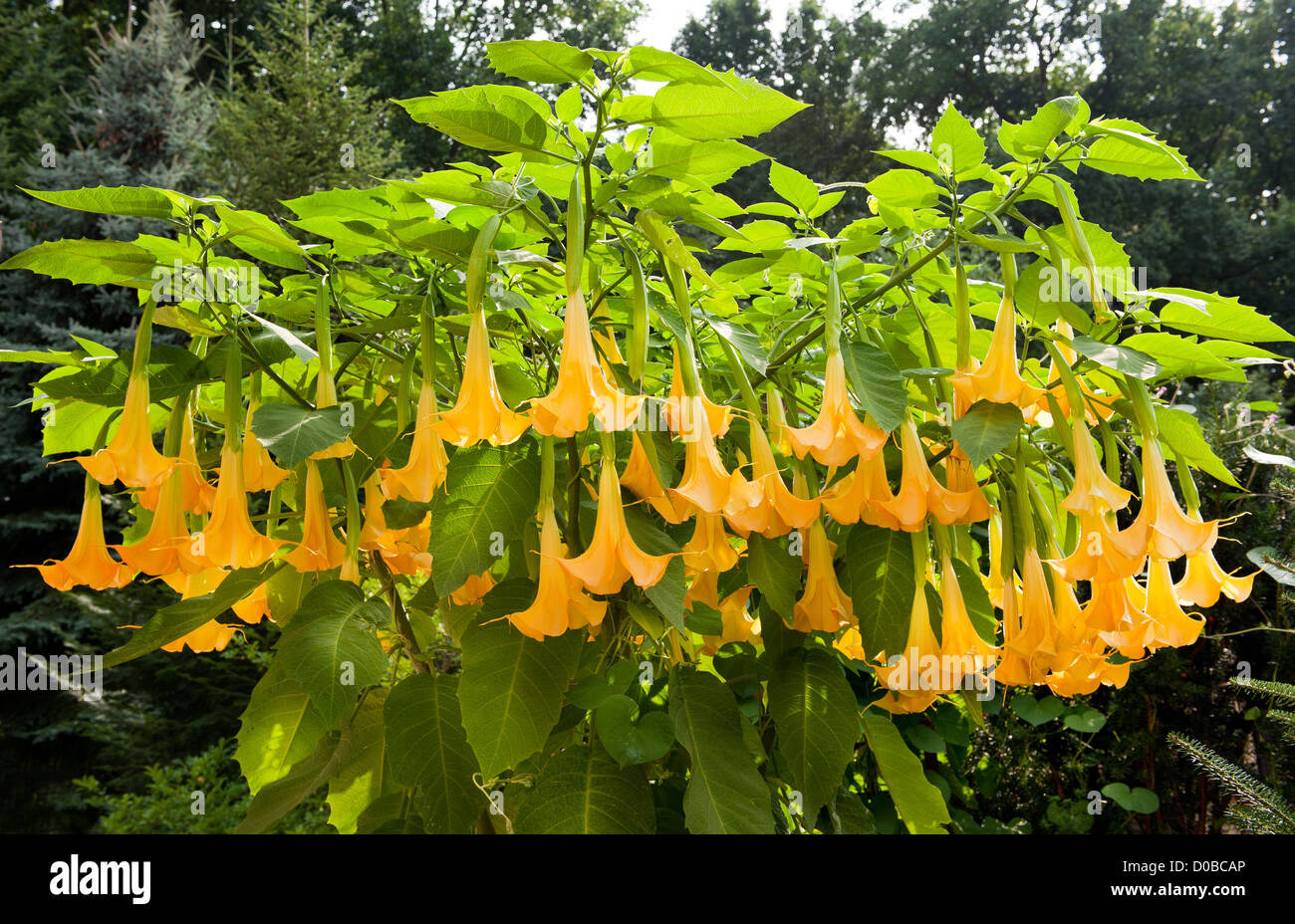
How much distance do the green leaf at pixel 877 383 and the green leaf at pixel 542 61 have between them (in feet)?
1.24

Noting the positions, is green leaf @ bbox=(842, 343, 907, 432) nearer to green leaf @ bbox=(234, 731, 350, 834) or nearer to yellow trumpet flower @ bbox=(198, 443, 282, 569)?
yellow trumpet flower @ bbox=(198, 443, 282, 569)

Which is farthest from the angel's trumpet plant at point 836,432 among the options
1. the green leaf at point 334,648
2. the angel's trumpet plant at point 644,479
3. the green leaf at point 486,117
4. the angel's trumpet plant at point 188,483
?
the angel's trumpet plant at point 188,483

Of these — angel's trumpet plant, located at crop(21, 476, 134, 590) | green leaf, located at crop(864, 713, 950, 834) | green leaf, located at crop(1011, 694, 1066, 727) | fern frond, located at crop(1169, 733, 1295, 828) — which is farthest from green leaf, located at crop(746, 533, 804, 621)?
green leaf, located at crop(1011, 694, 1066, 727)

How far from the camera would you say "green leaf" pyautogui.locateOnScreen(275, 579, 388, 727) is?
875mm

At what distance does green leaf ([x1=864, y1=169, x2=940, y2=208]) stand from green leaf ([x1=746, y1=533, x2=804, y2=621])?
0.42 metres

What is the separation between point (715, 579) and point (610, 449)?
30 centimetres

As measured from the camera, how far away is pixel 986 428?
0.86 metres

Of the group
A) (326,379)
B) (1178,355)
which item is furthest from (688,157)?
(1178,355)

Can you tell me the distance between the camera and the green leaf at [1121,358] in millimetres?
840
